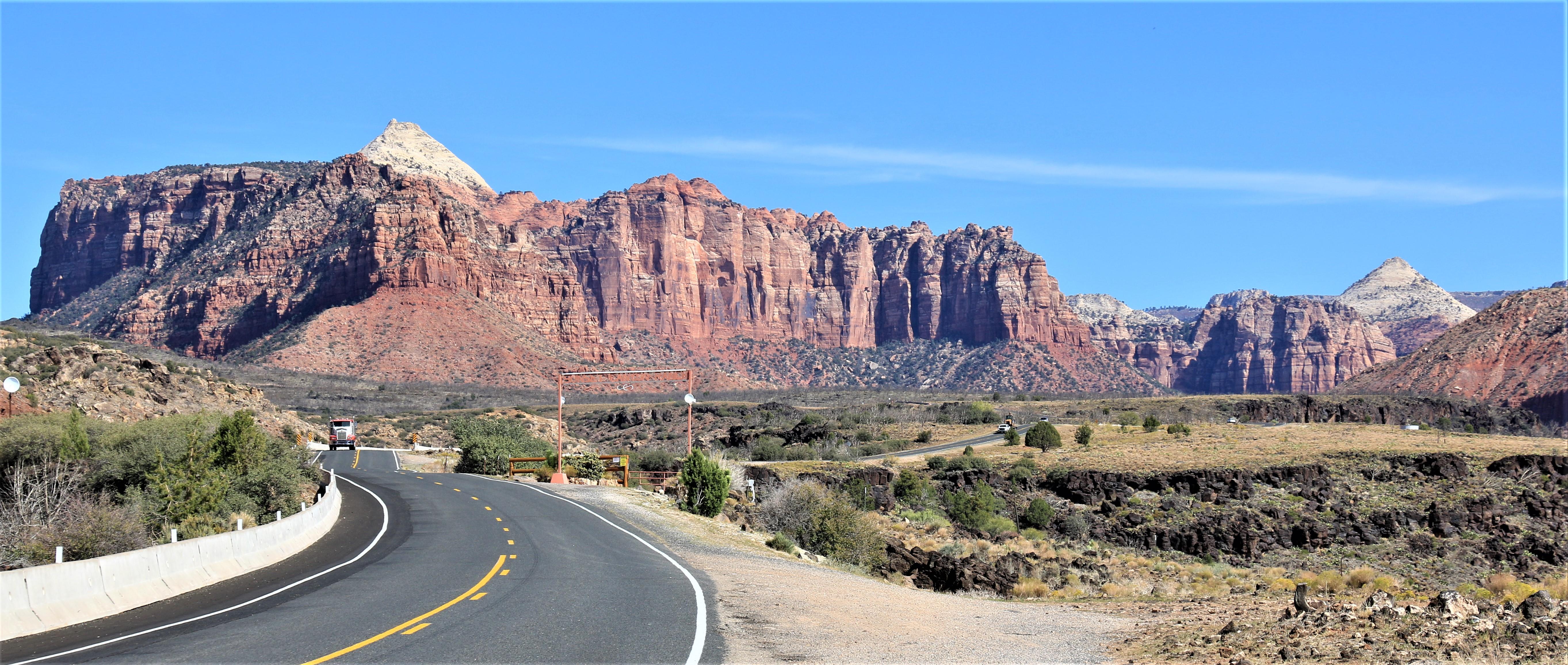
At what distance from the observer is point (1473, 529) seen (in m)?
42.7

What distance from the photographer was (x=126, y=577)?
16203 millimetres

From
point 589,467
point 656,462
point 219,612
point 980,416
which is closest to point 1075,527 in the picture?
point 589,467

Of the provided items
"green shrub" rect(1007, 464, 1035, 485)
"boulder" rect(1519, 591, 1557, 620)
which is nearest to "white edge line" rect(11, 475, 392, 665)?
"boulder" rect(1519, 591, 1557, 620)

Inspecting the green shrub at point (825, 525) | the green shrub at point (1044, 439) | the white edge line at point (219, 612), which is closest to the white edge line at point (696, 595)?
the white edge line at point (219, 612)

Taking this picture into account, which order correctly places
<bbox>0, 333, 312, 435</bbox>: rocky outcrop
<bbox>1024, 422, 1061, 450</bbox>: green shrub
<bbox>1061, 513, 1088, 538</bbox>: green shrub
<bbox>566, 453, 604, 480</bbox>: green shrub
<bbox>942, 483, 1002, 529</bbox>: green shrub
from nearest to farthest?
<bbox>0, 333, 312, 435</bbox>: rocky outcrop < <bbox>1061, 513, 1088, 538</bbox>: green shrub < <bbox>942, 483, 1002, 529</bbox>: green shrub < <bbox>566, 453, 604, 480</bbox>: green shrub < <bbox>1024, 422, 1061, 450</bbox>: green shrub

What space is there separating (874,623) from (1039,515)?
3297 cm

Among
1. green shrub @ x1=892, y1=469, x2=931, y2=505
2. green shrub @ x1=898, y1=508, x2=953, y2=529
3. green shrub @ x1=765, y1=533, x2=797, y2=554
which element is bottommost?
green shrub @ x1=898, y1=508, x2=953, y2=529

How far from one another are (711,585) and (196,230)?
200327 millimetres

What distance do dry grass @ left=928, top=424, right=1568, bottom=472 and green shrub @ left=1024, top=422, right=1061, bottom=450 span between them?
65cm

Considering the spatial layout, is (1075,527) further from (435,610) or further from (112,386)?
(112,386)

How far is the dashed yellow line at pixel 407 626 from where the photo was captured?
39.4 ft

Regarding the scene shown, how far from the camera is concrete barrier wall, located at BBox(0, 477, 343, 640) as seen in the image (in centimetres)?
1388

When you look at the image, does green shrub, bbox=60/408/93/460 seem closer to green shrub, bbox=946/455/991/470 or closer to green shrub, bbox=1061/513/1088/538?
green shrub, bbox=1061/513/1088/538

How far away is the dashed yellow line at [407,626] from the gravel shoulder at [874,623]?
3.69m
